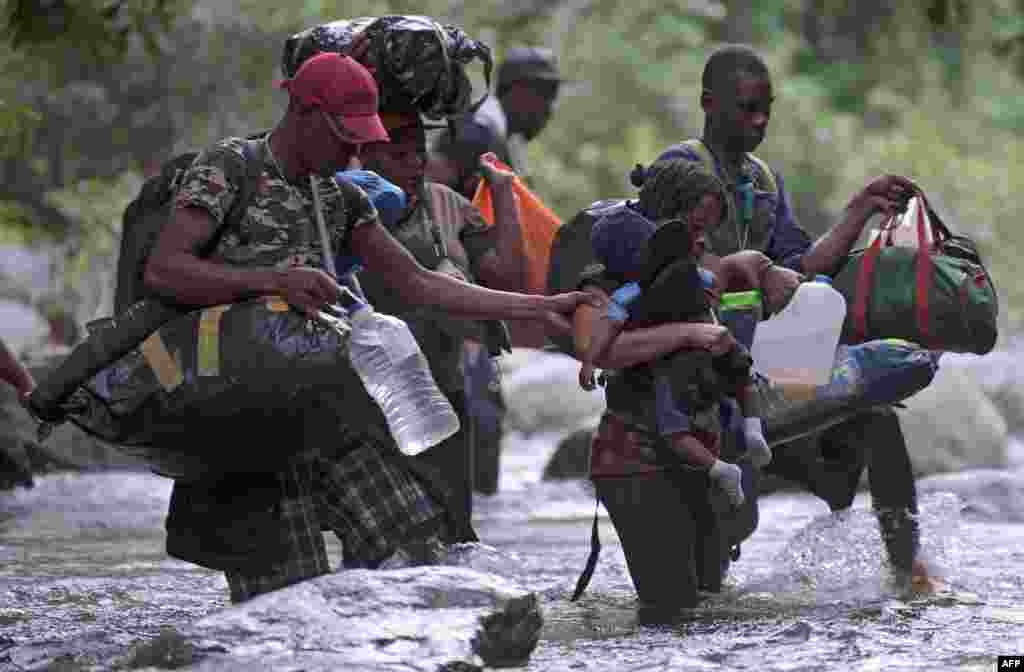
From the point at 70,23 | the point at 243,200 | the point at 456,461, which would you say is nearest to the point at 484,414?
the point at 70,23

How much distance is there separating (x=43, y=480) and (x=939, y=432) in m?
5.36

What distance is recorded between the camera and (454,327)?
780 cm

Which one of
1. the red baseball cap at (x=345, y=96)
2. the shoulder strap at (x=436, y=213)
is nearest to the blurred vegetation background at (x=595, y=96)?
the shoulder strap at (x=436, y=213)

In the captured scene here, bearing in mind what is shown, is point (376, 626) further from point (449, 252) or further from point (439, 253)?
point (449, 252)

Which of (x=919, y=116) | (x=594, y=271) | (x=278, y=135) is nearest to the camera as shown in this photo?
(x=278, y=135)

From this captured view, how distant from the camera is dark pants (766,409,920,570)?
25.3 ft

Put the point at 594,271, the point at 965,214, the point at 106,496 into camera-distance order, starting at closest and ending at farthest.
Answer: the point at 594,271 → the point at 106,496 → the point at 965,214

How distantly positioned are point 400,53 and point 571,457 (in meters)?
6.63

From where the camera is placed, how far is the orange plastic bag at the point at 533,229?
7.70m

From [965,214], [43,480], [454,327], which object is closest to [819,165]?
[965,214]

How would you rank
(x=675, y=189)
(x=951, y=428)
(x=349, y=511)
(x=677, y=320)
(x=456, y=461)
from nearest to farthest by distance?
(x=349, y=511) → (x=677, y=320) → (x=675, y=189) → (x=456, y=461) → (x=951, y=428)

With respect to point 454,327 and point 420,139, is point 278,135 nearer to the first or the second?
point 420,139

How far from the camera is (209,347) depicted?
18.3 feet

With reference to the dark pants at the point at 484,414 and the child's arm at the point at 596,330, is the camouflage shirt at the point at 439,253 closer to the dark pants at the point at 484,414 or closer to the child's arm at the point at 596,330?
the child's arm at the point at 596,330
